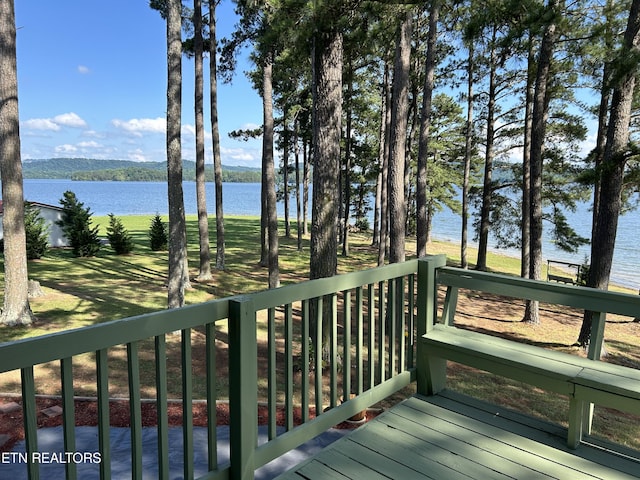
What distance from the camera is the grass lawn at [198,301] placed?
5.10 meters

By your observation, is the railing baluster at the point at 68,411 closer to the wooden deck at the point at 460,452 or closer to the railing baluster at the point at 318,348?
the wooden deck at the point at 460,452

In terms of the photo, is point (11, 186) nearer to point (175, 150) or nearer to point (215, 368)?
point (175, 150)

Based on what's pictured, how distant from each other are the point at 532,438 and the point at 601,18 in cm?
865

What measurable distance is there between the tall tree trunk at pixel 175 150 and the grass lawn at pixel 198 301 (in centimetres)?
116

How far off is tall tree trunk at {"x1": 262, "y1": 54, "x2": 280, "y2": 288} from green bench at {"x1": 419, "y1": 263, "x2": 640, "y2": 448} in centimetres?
612

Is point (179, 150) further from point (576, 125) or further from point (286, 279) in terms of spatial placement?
point (576, 125)

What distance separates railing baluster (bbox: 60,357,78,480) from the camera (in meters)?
1.17

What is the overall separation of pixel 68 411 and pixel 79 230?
51.5ft

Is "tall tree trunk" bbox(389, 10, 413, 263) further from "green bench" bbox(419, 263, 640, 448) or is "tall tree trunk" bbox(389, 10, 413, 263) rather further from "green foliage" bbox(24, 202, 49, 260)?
"green foliage" bbox(24, 202, 49, 260)

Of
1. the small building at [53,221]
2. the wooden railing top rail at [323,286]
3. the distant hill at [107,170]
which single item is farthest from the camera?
the distant hill at [107,170]

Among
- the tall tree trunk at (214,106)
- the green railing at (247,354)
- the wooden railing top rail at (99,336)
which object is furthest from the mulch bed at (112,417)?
the tall tree trunk at (214,106)

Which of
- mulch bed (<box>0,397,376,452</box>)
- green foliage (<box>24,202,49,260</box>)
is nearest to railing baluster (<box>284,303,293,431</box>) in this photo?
mulch bed (<box>0,397,376,452</box>)

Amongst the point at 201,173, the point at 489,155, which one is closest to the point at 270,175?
the point at 201,173

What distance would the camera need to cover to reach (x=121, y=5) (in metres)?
21.0
